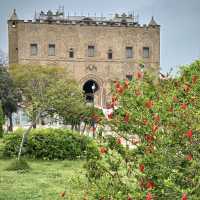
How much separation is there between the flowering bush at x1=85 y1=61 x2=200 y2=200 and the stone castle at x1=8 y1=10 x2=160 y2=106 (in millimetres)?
39977

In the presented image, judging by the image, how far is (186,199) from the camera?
157 inches

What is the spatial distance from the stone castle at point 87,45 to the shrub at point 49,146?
2929 cm

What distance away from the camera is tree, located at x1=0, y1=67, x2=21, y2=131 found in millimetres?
33909

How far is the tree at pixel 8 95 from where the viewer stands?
33.9 meters

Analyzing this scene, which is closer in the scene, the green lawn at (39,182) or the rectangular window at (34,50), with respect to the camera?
the green lawn at (39,182)

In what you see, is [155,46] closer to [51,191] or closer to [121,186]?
[51,191]

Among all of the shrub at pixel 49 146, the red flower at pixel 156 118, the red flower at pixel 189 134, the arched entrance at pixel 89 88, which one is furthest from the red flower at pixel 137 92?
the arched entrance at pixel 89 88

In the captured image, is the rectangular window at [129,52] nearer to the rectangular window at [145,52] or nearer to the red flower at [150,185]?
the rectangular window at [145,52]

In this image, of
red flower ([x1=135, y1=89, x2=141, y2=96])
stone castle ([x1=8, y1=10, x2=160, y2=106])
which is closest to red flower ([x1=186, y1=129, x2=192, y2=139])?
red flower ([x1=135, y1=89, x2=141, y2=96])

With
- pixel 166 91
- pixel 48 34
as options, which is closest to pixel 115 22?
pixel 48 34

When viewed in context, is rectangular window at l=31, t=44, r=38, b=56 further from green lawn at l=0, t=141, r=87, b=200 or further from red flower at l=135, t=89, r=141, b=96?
red flower at l=135, t=89, r=141, b=96

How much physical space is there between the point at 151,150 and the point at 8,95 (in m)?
30.2

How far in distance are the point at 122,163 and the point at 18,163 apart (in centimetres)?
812

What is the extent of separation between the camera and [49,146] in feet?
51.6
